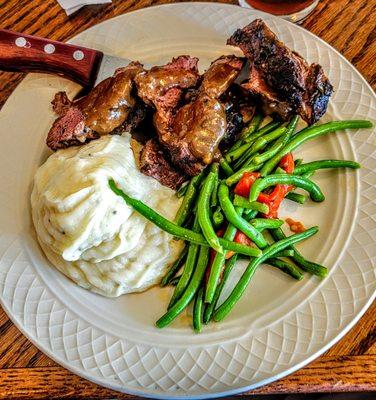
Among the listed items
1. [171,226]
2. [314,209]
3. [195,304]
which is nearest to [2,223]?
[171,226]

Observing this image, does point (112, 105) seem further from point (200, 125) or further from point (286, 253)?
point (286, 253)

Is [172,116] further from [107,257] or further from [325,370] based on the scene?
[325,370]

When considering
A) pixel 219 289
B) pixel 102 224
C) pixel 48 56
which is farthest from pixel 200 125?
pixel 48 56

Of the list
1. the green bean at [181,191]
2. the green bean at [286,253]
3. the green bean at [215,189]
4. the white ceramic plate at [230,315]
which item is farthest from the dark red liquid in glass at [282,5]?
the green bean at [286,253]

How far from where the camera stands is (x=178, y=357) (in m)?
2.56

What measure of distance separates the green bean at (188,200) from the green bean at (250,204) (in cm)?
23

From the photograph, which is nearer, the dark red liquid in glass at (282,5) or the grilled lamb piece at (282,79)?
the grilled lamb piece at (282,79)

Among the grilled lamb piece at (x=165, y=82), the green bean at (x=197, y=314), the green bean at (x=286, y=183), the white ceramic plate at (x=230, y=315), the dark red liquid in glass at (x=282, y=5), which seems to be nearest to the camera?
the white ceramic plate at (x=230, y=315)

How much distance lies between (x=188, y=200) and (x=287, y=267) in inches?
23.3

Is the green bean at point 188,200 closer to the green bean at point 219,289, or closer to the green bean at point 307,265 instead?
the green bean at point 219,289

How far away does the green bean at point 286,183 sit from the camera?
272 centimetres

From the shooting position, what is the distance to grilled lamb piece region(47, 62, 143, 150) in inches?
116

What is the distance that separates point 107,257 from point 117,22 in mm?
1567

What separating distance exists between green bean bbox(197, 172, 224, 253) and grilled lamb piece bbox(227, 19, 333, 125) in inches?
21.3
